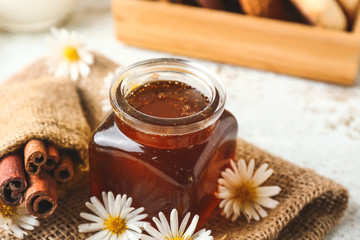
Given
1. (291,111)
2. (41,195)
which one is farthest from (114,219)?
(291,111)

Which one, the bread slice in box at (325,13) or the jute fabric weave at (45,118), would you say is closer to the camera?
the jute fabric weave at (45,118)

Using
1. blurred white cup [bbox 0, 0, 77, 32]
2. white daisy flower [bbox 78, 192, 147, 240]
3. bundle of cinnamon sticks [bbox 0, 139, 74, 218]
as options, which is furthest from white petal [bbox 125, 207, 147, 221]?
blurred white cup [bbox 0, 0, 77, 32]

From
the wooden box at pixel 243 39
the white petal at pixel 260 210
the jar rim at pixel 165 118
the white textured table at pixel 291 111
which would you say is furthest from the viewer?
the wooden box at pixel 243 39

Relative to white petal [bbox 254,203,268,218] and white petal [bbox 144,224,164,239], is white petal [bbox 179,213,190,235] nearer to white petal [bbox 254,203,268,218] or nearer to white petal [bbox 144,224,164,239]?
white petal [bbox 144,224,164,239]

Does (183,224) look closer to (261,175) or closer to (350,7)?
(261,175)

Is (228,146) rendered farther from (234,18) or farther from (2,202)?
(234,18)

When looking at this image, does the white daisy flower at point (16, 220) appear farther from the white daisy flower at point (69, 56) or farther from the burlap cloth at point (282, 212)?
the white daisy flower at point (69, 56)

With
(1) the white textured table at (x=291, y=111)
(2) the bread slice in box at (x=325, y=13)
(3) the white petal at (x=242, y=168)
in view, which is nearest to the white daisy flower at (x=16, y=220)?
→ (3) the white petal at (x=242, y=168)
